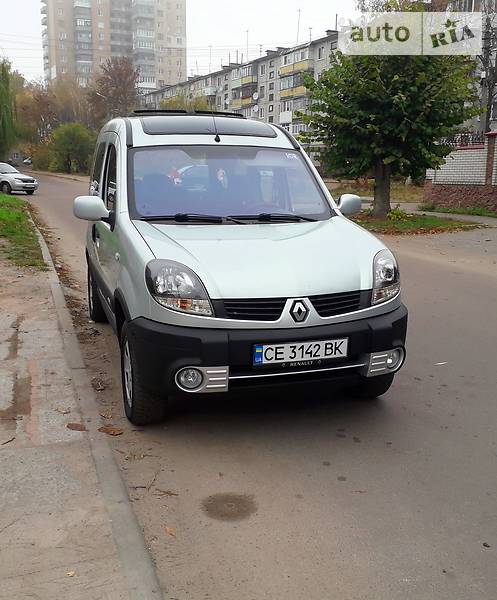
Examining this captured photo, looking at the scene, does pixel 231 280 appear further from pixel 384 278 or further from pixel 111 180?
pixel 111 180

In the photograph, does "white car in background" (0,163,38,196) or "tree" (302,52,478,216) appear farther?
"white car in background" (0,163,38,196)

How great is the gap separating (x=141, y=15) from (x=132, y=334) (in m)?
136

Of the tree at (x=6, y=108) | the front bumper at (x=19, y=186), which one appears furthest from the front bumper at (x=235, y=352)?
the tree at (x=6, y=108)

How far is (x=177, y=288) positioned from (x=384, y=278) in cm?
130

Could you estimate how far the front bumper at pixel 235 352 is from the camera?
3.54 meters

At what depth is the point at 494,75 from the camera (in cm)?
4572

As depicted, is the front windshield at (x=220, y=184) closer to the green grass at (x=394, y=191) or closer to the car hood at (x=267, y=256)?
the car hood at (x=267, y=256)

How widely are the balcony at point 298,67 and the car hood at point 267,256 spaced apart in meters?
70.1

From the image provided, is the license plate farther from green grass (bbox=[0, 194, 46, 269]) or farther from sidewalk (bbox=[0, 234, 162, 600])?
green grass (bbox=[0, 194, 46, 269])

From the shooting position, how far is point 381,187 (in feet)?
60.6

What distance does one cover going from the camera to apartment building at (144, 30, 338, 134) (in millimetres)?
70250

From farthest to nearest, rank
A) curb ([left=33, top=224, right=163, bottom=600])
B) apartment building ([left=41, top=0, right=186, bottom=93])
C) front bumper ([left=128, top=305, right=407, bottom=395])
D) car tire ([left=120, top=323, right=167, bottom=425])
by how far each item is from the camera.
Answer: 1. apartment building ([left=41, top=0, right=186, bottom=93])
2. car tire ([left=120, top=323, right=167, bottom=425])
3. front bumper ([left=128, top=305, right=407, bottom=395])
4. curb ([left=33, top=224, right=163, bottom=600])

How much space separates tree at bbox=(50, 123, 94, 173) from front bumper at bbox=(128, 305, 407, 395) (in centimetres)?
6053

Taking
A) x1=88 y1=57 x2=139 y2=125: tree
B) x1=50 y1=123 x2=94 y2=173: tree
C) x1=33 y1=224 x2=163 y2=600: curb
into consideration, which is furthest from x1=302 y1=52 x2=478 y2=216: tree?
x1=88 y1=57 x2=139 y2=125: tree
